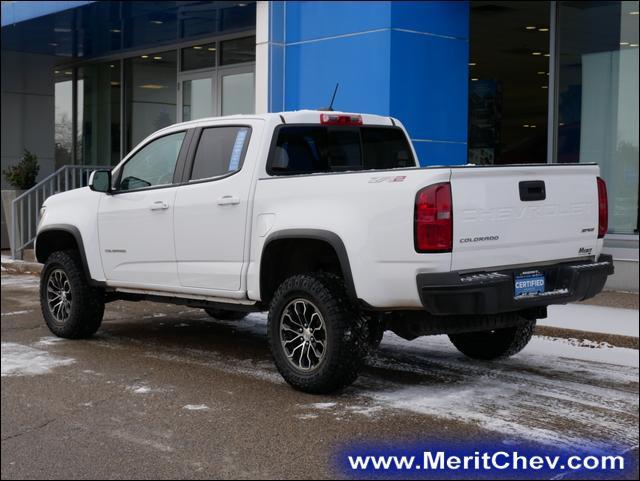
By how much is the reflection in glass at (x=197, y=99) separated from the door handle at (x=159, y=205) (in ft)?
34.7

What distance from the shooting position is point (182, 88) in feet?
62.1

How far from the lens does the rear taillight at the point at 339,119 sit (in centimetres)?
748

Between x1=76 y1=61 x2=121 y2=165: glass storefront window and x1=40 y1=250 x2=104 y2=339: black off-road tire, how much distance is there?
13342mm

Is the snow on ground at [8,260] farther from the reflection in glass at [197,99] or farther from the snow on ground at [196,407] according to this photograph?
the snow on ground at [196,407]

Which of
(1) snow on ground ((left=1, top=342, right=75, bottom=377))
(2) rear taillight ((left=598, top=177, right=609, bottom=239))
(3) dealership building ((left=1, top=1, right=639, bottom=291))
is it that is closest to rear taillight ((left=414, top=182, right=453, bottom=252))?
(2) rear taillight ((left=598, top=177, right=609, bottom=239))

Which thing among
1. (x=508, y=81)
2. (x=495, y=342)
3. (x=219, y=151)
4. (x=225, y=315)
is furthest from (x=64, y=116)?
(x=495, y=342)

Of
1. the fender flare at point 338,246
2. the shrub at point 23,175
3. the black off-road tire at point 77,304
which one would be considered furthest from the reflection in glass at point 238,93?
the fender flare at point 338,246

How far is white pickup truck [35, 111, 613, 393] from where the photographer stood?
229 inches

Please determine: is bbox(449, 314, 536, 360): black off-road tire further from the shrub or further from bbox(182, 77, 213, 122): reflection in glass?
the shrub

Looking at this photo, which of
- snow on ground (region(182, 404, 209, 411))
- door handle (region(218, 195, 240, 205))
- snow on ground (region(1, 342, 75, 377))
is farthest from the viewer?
snow on ground (region(1, 342, 75, 377))

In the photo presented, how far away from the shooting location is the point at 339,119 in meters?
7.54

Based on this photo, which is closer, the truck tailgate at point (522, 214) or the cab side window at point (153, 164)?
the truck tailgate at point (522, 214)

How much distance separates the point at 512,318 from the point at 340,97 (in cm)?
697

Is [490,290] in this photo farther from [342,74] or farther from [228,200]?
[342,74]
